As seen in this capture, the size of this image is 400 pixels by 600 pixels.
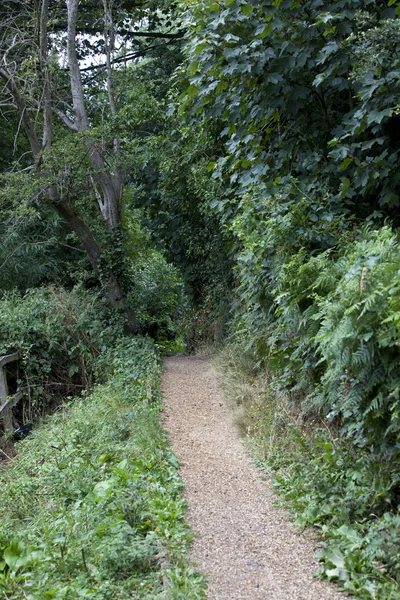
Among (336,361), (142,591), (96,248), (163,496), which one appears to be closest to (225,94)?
(336,361)

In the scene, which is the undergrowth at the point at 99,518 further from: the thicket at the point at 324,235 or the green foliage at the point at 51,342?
the green foliage at the point at 51,342

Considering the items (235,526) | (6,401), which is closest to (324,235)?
(235,526)

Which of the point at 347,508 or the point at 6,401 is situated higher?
the point at 347,508

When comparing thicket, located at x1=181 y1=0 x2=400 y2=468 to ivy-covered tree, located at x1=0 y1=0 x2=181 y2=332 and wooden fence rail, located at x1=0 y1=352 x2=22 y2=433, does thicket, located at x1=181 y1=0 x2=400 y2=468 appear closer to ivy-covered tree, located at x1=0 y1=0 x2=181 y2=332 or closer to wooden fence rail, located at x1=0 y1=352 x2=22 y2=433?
wooden fence rail, located at x1=0 y1=352 x2=22 y2=433

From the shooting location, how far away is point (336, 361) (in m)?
4.52

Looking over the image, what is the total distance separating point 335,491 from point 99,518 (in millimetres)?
1886

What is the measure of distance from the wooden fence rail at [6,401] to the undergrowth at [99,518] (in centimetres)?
261

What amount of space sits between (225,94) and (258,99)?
53 centimetres

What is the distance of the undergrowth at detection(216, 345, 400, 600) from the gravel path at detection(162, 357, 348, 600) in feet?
0.50

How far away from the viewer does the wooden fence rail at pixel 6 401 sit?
34.9ft

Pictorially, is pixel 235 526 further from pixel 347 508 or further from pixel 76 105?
pixel 76 105

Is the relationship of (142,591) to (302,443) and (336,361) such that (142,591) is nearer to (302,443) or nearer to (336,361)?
(336,361)

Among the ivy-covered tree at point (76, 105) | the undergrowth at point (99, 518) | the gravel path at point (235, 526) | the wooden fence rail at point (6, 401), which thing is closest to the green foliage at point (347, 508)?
the gravel path at point (235, 526)

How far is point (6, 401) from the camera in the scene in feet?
35.5
